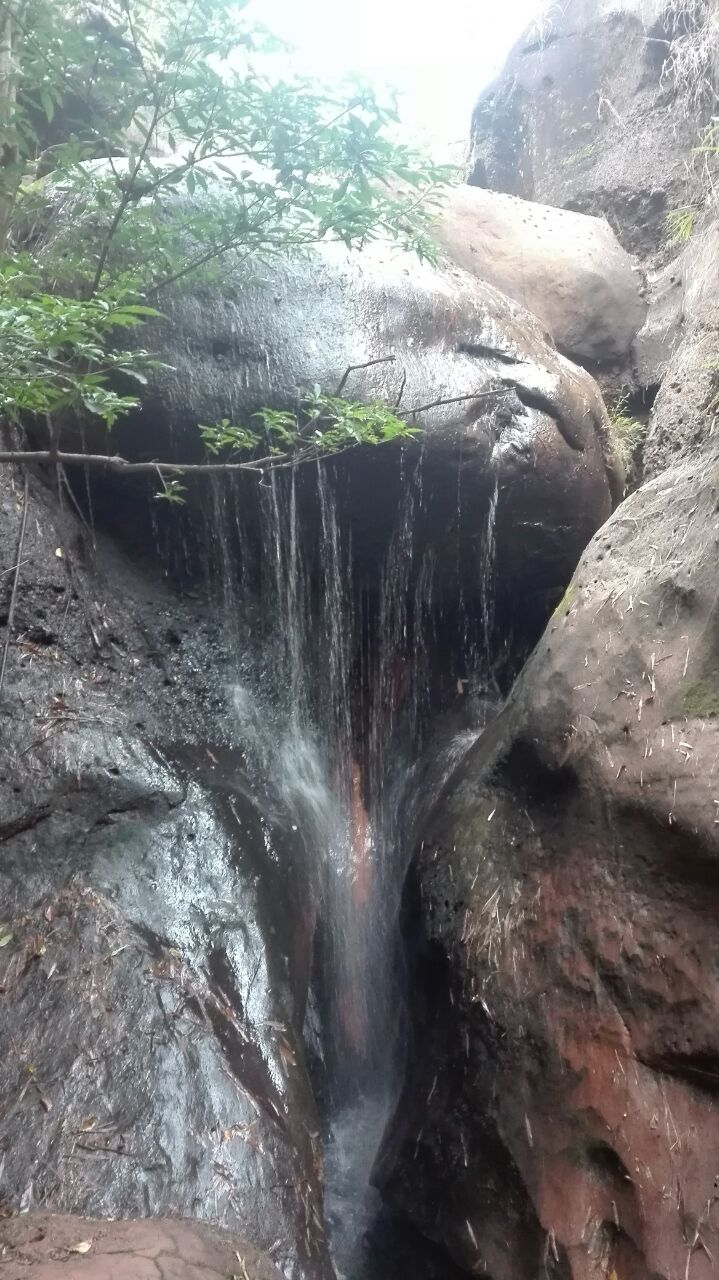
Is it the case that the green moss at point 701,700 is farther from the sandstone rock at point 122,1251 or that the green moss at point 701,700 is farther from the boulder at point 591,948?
the sandstone rock at point 122,1251

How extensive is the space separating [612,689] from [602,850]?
73 cm

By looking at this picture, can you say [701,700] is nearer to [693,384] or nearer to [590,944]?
[590,944]

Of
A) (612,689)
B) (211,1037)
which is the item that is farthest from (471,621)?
(211,1037)

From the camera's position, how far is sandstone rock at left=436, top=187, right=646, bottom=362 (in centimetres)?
738

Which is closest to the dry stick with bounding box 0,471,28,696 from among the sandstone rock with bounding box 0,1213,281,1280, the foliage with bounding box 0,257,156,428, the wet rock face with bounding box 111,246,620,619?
the wet rock face with bounding box 111,246,620,619

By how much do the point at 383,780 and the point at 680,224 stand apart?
18.6ft

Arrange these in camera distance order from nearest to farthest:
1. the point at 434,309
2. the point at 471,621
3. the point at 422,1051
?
the point at 422,1051, the point at 434,309, the point at 471,621

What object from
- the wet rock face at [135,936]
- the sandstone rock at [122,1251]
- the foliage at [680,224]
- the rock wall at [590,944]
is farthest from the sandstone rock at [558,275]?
the sandstone rock at [122,1251]

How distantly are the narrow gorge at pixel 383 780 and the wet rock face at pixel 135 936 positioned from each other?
0.05ft

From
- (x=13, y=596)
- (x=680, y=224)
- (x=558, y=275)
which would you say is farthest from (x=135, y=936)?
(x=680, y=224)

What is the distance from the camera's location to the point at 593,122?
8727mm

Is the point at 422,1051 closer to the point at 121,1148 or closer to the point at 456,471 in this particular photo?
the point at 121,1148

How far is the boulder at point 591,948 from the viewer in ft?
10.2

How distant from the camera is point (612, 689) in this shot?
3.75 meters
